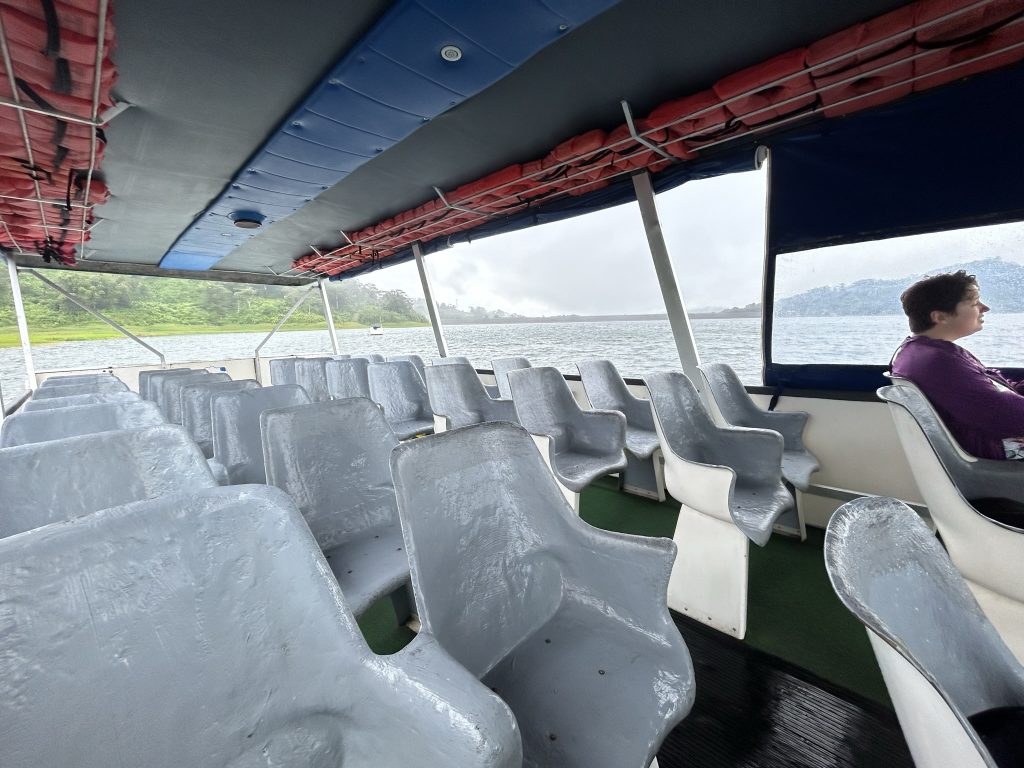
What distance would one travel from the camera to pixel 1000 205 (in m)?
2.31

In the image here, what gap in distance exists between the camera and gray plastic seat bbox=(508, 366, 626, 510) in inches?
107

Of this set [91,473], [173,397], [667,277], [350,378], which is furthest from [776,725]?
[173,397]

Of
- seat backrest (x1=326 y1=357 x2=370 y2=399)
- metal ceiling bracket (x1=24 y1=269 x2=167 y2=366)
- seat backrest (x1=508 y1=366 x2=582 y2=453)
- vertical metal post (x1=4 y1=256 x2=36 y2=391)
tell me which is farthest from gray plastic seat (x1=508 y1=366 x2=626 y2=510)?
metal ceiling bracket (x1=24 y1=269 x2=167 y2=366)

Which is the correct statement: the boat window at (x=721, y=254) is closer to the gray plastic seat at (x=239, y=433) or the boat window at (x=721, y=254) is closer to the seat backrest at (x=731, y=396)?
the seat backrest at (x=731, y=396)

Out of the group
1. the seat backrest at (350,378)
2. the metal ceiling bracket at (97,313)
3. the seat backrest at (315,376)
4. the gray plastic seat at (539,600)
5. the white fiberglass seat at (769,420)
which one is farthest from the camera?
the metal ceiling bracket at (97,313)

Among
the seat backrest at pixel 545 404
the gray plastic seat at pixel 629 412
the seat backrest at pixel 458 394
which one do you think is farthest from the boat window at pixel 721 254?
the seat backrest at pixel 458 394

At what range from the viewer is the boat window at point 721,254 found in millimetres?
3223

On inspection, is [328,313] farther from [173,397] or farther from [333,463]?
[333,463]

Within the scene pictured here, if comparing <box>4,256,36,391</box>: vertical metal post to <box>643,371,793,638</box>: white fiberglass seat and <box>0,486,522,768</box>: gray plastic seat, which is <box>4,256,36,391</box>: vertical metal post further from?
<box>643,371,793,638</box>: white fiberglass seat

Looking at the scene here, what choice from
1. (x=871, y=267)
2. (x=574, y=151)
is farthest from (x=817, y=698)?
(x=574, y=151)

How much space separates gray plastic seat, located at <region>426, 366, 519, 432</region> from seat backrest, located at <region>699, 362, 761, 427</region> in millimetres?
1553

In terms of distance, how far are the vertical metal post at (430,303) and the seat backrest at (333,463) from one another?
475cm

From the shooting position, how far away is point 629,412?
346 centimetres

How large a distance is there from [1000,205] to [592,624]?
10.1 feet
